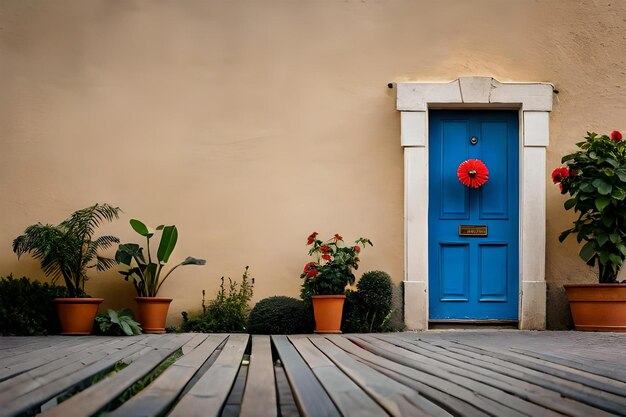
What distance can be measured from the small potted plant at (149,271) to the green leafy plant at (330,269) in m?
1.00

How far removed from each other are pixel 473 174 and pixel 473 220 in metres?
0.49

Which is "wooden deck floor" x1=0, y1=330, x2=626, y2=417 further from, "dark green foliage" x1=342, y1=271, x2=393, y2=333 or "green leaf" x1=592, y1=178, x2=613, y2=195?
"green leaf" x1=592, y1=178, x2=613, y2=195

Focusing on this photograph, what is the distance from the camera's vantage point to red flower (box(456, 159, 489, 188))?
852cm

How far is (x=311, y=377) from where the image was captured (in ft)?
13.0

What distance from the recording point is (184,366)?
14.3 feet

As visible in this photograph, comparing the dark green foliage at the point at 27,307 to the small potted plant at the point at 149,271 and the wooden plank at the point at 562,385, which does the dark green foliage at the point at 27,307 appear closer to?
the small potted plant at the point at 149,271

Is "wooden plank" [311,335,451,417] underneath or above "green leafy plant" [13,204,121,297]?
underneath

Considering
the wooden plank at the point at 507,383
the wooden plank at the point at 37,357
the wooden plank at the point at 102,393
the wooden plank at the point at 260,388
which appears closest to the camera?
the wooden plank at the point at 102,393

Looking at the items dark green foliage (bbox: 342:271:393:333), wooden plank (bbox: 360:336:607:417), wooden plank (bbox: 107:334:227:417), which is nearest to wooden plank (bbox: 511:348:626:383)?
wooden plank (bbox: 360:336:607:417)

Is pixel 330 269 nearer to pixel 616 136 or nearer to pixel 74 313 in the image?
pixel 74 313

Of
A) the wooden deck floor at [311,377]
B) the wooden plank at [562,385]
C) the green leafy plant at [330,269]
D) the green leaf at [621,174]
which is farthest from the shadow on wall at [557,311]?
the wooden plank at [562,385]

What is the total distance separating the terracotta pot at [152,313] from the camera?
7.96m

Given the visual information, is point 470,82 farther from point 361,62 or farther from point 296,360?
point 296,360

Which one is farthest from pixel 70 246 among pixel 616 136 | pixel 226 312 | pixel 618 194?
pixel 616 136
